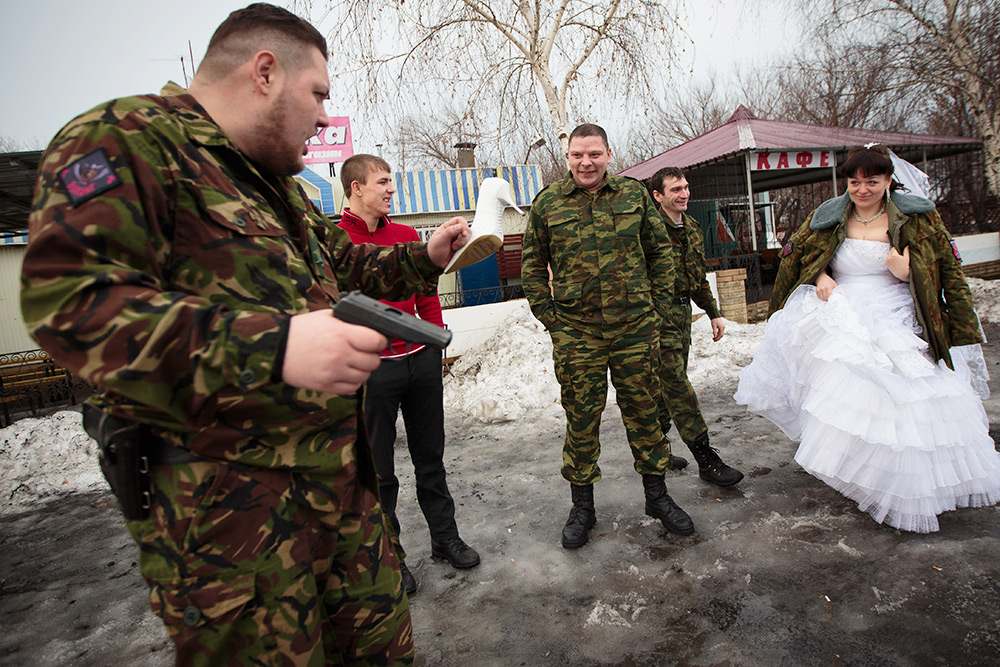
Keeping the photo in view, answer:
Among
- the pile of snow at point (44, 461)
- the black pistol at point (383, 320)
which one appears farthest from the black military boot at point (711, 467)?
the pile of snow at point (44, 461)

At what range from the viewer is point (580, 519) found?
333cm

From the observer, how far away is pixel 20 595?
347 centimetres

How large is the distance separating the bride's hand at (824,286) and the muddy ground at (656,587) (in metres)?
1.25

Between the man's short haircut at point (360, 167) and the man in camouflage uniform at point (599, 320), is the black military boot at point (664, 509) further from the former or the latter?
the man's short haircut at point (360, 167)

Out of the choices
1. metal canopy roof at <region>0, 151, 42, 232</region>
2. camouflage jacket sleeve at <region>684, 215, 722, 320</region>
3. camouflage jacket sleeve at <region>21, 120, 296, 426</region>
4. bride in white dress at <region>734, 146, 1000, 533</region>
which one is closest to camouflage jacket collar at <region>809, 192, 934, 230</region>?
bride in white dress at <region>734, 146, 1000, 533</region>

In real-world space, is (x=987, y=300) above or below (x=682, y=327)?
below

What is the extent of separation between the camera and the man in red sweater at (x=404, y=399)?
117 inches

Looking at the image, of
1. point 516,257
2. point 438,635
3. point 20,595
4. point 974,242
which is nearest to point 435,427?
point 438,635

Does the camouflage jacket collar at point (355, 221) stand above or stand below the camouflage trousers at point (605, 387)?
above

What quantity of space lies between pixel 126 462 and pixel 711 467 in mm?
3623

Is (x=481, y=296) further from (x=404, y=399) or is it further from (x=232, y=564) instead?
(x=232, y=564)

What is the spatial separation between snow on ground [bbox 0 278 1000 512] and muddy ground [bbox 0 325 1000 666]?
1803mm

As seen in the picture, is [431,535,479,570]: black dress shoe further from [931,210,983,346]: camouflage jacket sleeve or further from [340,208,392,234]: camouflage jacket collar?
[931,210,983,346]: camouflage jacket sleeve

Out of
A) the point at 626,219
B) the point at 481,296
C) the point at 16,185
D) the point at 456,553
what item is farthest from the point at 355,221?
the point at 481,296
